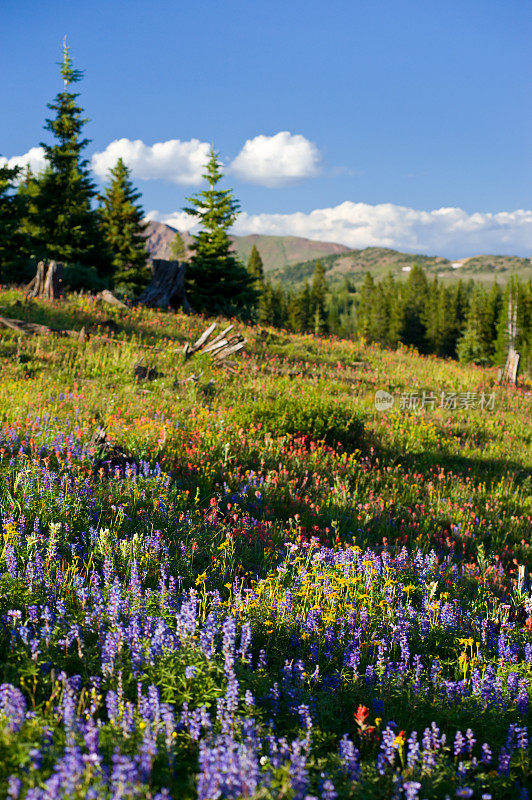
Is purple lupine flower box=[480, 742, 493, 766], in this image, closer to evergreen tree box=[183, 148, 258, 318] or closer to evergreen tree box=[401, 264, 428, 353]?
evergreen tree box=[183, 148, 258, 318]

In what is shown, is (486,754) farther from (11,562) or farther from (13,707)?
(11,562)

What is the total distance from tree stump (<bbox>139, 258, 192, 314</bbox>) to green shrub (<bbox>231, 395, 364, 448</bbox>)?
44.4 ft

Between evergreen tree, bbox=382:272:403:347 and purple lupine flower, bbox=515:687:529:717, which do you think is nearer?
purple lupine flower, bbox=515:687:529:717

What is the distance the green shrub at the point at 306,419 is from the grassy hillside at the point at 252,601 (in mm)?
38

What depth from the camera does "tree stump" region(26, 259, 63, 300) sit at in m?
16.7

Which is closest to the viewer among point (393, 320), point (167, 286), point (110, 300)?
point (110, 300)

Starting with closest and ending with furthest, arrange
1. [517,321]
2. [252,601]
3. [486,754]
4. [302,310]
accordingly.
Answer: [486,754] < [252,601] < [517,321] < [302,310]

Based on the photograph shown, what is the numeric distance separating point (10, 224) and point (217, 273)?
31.1ft

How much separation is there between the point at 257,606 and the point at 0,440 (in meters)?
3.69

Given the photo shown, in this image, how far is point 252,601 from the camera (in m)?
3.33

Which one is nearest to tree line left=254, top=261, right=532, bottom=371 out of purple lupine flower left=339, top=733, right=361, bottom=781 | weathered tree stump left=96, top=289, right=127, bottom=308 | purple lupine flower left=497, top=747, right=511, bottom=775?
weathered tree stump left=96, top=289, right=127, bottom=308

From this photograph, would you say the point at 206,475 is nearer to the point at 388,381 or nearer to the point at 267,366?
the point at 267,366

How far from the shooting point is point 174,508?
4863 millimetres

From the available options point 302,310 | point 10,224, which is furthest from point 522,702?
point 302,310
